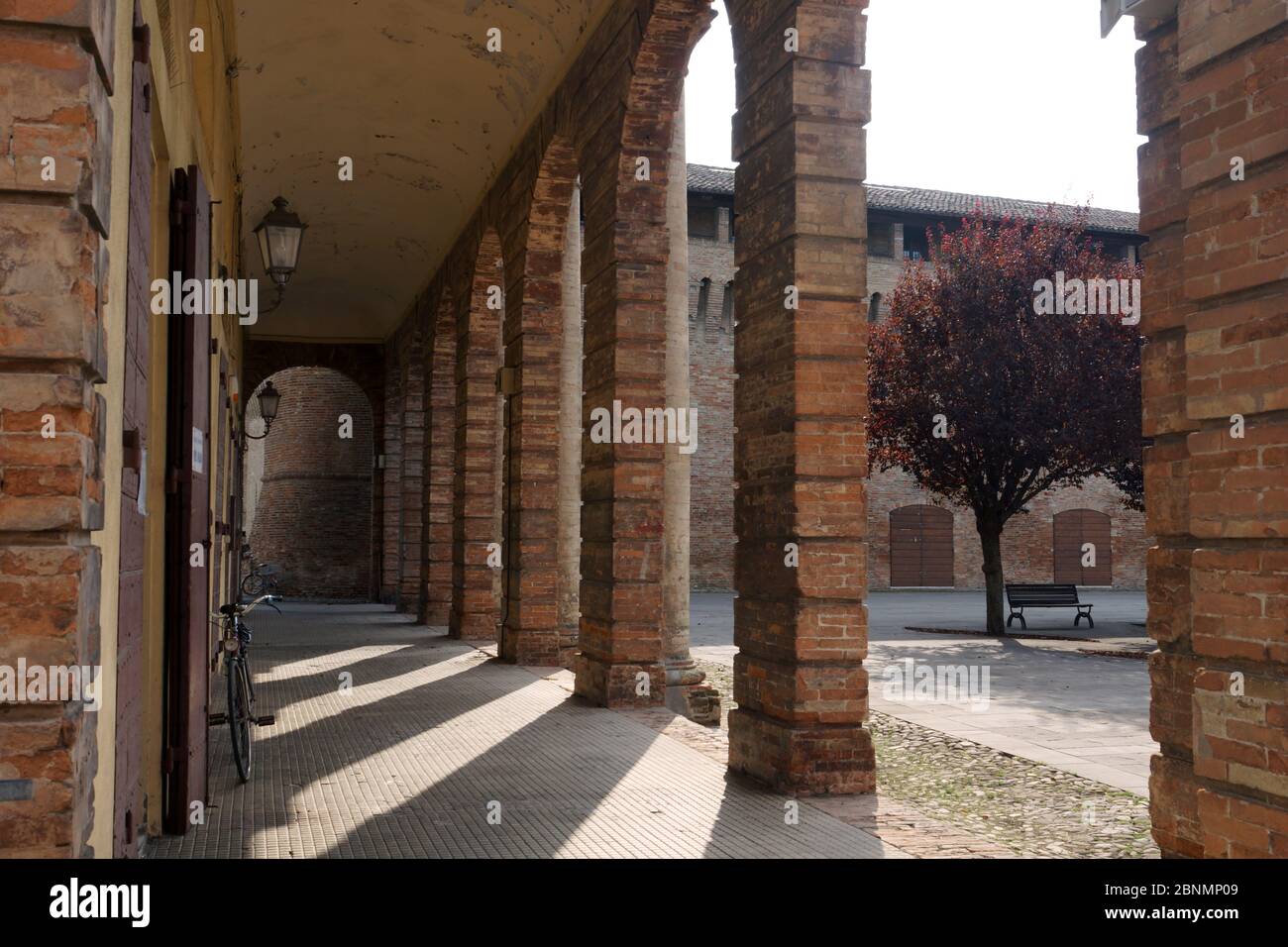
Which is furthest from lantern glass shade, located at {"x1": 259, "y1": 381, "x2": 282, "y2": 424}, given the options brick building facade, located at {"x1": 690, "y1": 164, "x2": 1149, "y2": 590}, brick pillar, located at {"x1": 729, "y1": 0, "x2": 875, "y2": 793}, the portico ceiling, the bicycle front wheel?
brick pillar, located at {"x1": 729, "y1": 0, "x2": 875, "y2": 793}

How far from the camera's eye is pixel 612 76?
30.1 ft

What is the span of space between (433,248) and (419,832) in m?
12.9

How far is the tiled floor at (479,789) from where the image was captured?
513cm

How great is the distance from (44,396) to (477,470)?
12.9m

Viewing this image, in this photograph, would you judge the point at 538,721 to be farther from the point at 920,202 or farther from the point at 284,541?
the point at 920,202

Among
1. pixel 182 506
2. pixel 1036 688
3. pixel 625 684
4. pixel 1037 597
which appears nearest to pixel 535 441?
pixel 625 684

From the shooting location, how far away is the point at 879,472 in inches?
1237

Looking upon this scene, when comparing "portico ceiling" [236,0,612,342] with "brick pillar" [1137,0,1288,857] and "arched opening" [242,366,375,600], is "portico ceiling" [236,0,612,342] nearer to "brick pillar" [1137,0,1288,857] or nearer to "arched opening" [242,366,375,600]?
"brick pillar" [1137,0,1288,857]

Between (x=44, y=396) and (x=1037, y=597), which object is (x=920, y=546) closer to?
(x=1037, y=597)

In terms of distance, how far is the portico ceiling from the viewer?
10.1m

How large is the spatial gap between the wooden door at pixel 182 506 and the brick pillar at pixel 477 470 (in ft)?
32.6

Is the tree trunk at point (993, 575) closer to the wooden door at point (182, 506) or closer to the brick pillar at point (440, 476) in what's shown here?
the brick pillar at point (440, 476)

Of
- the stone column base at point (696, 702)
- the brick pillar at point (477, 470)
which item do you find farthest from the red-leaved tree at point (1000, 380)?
the stone column base at point (696, 702)
